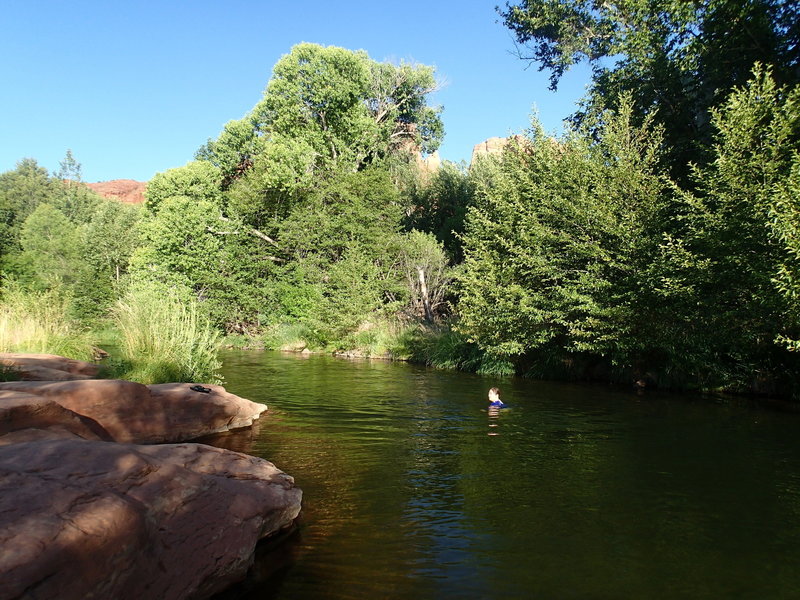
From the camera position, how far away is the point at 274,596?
3982mm

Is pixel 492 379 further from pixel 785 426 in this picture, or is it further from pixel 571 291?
pixel 785 426

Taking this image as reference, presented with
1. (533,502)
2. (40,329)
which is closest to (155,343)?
(40,329)

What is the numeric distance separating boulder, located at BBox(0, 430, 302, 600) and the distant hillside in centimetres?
10099

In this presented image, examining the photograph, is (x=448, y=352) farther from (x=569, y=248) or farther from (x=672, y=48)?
(x=672, y=48)

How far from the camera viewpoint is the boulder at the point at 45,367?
9.95 metres

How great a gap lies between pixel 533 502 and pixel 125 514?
13.3ft

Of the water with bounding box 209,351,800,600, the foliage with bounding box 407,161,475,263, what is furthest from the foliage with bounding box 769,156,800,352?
the foliage with bounding box 407,161,475,263

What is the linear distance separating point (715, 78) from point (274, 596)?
19.4 meters

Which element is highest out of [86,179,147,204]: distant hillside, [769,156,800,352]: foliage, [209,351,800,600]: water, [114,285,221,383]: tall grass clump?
[86,179,147,204]: distant hillside

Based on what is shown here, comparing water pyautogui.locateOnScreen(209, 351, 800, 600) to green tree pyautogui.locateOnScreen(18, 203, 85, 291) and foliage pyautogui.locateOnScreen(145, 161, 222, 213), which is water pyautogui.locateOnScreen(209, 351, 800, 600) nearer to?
foliage pyautogui.locateOnScreen(145, 161, 222, 213)

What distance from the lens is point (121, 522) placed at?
11.2ft

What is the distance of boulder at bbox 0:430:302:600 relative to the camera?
9.91 feet

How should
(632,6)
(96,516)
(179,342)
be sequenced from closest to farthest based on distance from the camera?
(96,516) < (179,342) < (632,6)

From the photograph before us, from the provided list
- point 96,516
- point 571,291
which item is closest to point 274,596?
point 96,516
